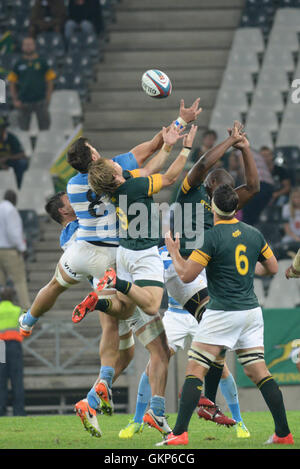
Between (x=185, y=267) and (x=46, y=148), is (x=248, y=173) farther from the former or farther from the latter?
(x=46, y=148)

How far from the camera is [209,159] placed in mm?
8539

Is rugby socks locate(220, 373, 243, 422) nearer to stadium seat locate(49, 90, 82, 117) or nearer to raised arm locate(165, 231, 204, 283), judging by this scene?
raised arm locate(165, 231, 204, 283)

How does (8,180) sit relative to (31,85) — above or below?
below

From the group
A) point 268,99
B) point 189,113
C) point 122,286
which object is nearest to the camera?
point 122,286

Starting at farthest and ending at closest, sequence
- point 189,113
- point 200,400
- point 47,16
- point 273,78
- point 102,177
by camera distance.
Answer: point 47,16 → point 273,78 → point 189,113 → point 200,400 → point 102,177

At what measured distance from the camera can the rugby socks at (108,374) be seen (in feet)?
27.9

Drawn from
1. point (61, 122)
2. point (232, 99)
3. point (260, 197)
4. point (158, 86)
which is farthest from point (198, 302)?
point (61, 122)

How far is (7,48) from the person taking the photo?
20438mm

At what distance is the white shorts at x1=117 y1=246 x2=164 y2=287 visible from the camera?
8312 millimetres

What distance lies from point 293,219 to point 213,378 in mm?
7916

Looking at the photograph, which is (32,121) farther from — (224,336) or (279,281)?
(224,336)

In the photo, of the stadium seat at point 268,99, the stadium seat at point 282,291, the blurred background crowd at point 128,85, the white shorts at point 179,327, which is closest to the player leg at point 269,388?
the white shorts at point 179,327

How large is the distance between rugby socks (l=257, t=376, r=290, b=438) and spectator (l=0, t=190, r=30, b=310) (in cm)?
830

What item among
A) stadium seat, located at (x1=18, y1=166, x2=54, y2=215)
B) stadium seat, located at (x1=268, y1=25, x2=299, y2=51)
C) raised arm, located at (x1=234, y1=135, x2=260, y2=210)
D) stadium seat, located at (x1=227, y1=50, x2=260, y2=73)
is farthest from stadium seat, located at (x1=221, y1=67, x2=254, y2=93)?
raised arm, located at (x1=234, y1=135, x2=260, y2=210)
